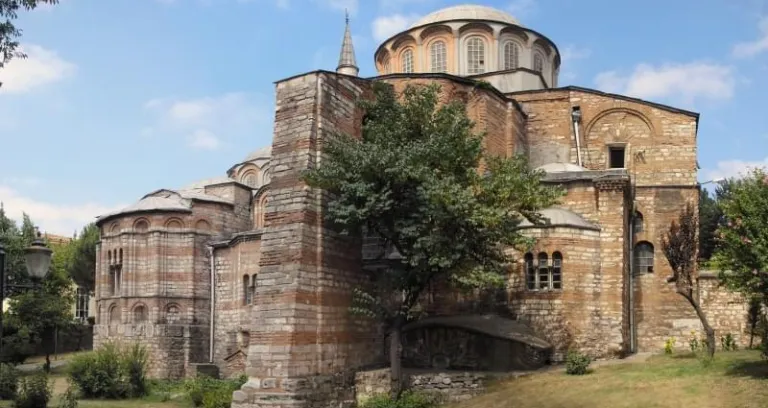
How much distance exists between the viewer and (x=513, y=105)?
84.9 ft

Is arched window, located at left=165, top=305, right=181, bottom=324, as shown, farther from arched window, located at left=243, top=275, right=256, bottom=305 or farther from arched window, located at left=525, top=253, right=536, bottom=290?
arched window, located at left=525, top=253, right=536, bottom=290

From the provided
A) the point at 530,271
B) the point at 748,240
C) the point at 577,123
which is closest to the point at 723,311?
the point at 530,271

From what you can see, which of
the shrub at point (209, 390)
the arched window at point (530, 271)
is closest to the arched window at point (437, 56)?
the arched window at point (530, 271)

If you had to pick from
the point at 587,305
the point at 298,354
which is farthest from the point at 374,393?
the point at 587,305

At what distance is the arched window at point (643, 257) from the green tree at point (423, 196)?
8606mm

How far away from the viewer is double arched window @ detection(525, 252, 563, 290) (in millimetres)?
21422

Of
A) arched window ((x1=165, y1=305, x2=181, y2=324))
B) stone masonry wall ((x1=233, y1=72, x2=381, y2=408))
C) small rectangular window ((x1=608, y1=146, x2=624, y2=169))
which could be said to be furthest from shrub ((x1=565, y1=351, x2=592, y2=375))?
arched window ((x1=165, y1=305, x2=181, y2=324))

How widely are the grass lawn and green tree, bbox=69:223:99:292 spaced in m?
33.9

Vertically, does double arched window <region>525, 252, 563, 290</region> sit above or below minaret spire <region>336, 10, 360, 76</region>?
below

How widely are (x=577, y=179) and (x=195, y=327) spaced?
17012 mm

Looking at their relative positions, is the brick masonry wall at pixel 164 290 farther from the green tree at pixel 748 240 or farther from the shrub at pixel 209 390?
the green tree at pixel 748 240

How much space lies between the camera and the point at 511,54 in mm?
31016

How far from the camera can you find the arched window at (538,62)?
31.6 metres

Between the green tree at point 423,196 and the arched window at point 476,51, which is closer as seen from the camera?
the green tree at point 423,196
